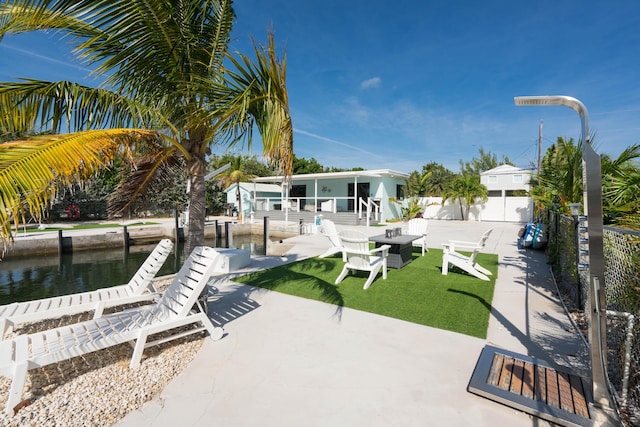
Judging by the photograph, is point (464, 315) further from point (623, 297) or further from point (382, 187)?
point (382, 187)

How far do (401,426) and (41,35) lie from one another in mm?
5440

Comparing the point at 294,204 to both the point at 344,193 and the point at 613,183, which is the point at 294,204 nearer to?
the point at 344,193

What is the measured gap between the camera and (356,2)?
36.7ft

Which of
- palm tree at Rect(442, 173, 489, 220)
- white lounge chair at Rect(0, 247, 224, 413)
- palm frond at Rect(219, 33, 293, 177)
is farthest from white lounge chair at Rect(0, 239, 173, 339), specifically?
palm tree at Rect(442, 173, 489, 220)

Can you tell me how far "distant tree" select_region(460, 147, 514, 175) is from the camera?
156 ft

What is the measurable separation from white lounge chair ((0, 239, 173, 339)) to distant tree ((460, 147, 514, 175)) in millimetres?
50570

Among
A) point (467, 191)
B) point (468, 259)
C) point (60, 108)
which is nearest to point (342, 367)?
point (60, 108)

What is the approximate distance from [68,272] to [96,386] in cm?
974

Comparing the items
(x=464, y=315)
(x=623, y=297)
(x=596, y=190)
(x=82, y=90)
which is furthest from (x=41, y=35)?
(x=623, y=297)

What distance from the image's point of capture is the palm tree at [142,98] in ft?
8.23

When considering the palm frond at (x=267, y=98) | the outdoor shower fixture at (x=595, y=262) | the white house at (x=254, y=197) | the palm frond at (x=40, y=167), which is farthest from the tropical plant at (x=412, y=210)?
the palm frond at (x=40, y=167)

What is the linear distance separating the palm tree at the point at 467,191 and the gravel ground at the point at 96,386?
76.5 feet

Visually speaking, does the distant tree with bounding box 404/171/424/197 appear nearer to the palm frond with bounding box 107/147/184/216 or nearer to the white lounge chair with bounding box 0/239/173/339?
the palm frond with bounding box 107/147/184/216

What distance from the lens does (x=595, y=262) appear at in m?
2.31
